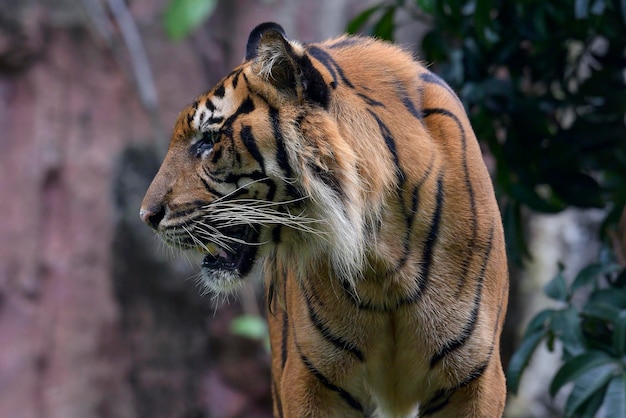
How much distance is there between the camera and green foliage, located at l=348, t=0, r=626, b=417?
356 centimetres

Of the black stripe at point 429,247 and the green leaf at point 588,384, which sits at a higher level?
the black stripe at point 429,247

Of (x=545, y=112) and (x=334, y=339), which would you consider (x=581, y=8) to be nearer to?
(x=545, y=112)

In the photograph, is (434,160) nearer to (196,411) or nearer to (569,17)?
(569,17)

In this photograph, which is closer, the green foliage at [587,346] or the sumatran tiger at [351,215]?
the sumatran tiger at [351,215]

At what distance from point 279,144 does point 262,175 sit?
112 mm

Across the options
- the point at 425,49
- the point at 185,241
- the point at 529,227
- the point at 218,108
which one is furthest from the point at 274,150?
the point at 529,227

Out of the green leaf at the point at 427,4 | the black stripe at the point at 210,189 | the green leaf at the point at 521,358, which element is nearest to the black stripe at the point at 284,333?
the black stripe at the point at 210,189

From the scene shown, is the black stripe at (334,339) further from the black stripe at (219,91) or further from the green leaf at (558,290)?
the green leaf at (558,290)

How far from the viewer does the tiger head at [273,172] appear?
7.43 ft

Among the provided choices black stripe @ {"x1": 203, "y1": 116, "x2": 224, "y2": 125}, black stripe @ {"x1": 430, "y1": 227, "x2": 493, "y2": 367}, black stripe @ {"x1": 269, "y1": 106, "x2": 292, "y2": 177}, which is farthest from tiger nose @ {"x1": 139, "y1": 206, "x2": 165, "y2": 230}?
black stripe @ {"x1": 430, "y1": 227, "x2": 493, "y2": 367}

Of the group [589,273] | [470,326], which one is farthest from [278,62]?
[589,273]

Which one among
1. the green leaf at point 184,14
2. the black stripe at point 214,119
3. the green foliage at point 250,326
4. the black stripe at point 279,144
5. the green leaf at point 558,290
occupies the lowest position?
the green foliage at point 250,326

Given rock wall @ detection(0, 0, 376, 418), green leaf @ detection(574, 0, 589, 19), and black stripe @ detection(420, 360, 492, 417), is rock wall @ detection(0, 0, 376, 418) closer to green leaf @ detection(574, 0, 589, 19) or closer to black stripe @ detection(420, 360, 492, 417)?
green leaf @ detection(574, 0, 589, 19)

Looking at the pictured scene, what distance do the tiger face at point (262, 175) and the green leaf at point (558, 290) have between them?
146 centimetres
